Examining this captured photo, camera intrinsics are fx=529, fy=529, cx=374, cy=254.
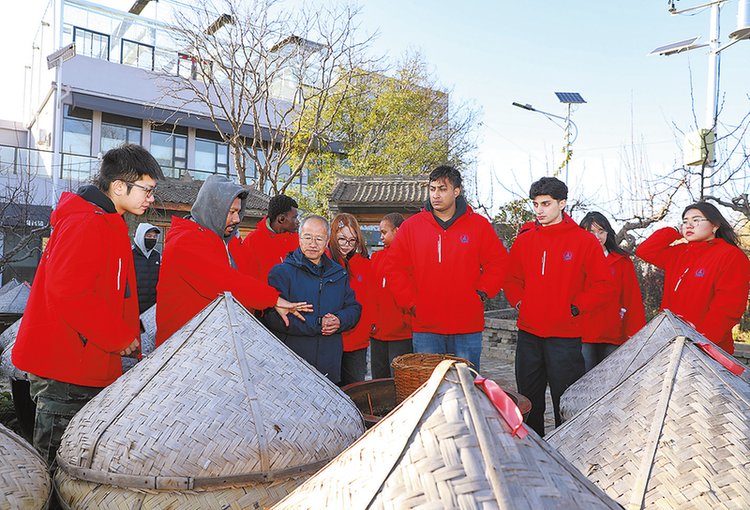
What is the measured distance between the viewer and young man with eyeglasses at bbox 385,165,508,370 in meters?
3.85

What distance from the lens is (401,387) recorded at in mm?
2959

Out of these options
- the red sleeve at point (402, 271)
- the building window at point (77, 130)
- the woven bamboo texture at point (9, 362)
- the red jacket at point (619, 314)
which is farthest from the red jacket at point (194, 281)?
the building window at point (77, 130)

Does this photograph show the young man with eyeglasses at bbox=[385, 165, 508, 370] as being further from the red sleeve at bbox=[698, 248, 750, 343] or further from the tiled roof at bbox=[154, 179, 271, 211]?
the tiled roof at bbox=[154, 179, 271, 211]

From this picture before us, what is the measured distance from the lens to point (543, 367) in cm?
384

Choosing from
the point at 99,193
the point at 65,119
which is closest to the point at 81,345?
the point at 99,193

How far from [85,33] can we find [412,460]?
25507 millimetres

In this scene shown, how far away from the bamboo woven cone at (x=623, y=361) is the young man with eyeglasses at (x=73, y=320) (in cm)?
222

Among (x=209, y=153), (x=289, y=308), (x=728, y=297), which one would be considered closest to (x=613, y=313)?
(x=728, y=297)

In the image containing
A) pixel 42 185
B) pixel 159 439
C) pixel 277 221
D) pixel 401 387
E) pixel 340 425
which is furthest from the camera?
pixel 42 185

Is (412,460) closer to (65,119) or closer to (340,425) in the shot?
(340,425)

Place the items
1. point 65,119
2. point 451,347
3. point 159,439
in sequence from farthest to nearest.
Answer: point 65,119 < point 451,347 < point 159,439

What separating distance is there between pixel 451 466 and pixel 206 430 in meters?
1.15

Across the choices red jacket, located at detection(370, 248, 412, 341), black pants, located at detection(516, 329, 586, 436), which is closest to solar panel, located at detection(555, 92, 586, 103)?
red jacket, located at detection(370, 248, 412, 341)

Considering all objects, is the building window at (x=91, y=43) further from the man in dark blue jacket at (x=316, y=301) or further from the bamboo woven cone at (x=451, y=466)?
the bamboo woven cone at (x=451, y=466)
